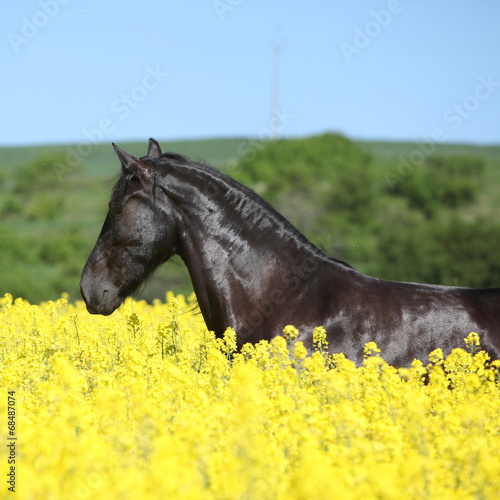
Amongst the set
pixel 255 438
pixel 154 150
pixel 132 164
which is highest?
pixel 154 150

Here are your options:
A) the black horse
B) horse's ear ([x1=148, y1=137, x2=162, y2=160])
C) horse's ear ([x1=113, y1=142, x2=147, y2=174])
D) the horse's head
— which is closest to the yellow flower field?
the black horse

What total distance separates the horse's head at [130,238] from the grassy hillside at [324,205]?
0.44 metres

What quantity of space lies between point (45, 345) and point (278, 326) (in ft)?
8.98

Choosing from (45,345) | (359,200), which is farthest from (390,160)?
(45,345)

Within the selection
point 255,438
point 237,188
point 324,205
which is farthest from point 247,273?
point 324,205

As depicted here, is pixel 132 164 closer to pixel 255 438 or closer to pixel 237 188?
pixel 237 188

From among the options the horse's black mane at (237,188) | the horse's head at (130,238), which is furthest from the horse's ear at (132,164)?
the horse's black mane at (237,188)

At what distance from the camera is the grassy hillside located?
4059cm

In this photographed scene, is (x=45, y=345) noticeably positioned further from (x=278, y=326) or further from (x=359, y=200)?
(x=359, y=200)

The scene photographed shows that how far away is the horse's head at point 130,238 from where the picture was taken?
6.55 metres

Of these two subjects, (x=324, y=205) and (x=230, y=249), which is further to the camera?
(x=324, y=205)

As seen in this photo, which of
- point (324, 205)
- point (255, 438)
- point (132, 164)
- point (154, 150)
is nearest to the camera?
point (255, 438)

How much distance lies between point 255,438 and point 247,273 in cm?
304

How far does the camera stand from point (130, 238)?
21.6 feet
